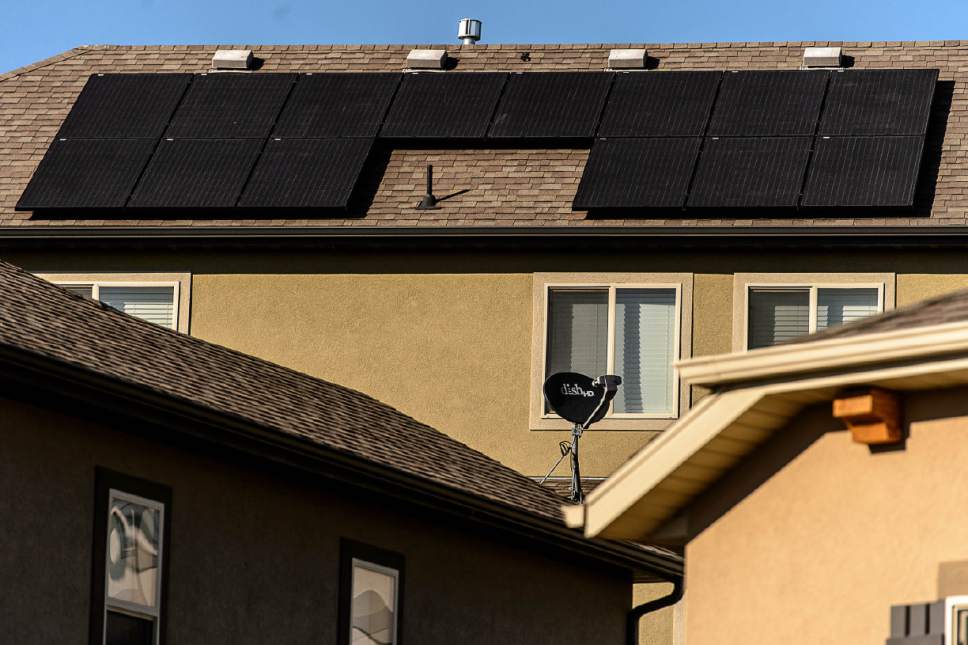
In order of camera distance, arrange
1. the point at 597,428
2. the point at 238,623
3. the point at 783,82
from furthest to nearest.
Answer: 1. the point at 783,82
2. the point at 597,428
3. the point at 238,623

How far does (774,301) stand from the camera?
26.0 m

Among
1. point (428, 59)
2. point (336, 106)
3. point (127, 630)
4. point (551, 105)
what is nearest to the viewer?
Result: point (127, 630)

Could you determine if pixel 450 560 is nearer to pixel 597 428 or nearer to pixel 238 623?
pixel 238 623

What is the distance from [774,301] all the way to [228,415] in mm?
11662

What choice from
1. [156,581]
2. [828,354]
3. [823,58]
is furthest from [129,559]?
[823,58]

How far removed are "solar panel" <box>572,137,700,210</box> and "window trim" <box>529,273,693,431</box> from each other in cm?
86

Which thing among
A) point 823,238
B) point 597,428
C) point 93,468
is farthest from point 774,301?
point 93,468

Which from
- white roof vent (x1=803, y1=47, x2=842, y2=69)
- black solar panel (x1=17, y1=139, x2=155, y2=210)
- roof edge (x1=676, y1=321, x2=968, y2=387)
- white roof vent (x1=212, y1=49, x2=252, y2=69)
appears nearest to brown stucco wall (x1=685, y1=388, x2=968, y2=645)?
roof edge (x1=676, y1=321, x2=968, y2=387)

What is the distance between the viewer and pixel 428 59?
98.4 feet

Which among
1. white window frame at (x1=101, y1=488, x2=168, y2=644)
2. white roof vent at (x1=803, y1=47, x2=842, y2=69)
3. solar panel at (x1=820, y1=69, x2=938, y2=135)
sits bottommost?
white window frame at (x1=101, y1=488, x2=168, y2=644)

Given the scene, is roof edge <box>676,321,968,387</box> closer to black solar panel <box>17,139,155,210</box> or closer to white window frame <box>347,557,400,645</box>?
white window frame <box>347,557,400,645</box>

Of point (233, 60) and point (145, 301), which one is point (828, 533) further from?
point (233, 60)

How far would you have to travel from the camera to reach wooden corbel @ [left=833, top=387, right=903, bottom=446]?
12.0 meters

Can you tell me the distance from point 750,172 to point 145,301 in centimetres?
746
